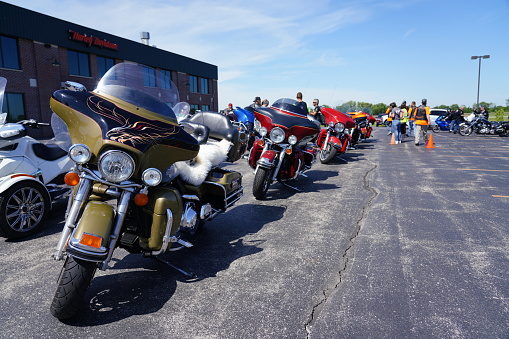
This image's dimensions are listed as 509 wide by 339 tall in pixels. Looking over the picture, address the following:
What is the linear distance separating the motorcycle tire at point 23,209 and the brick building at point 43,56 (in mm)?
14592

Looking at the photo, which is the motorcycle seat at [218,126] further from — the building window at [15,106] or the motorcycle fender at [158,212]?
the building window at [15,106]

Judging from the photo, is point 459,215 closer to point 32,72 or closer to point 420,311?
point 420,311

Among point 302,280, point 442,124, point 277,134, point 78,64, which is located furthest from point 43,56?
point 442,124

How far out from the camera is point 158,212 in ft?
9.18

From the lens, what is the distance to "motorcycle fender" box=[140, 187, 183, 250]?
2.80 metres

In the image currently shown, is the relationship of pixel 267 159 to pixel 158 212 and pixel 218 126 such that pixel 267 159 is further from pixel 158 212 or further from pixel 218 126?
pixel 158 212

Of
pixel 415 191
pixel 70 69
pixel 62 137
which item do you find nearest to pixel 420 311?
pixel 62 137

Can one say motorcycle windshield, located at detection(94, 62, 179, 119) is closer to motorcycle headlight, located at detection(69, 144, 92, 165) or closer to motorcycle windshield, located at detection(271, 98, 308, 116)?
motorcycle headlight, located at detection(69, 144, 92, 165)

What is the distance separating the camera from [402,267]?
132 inches

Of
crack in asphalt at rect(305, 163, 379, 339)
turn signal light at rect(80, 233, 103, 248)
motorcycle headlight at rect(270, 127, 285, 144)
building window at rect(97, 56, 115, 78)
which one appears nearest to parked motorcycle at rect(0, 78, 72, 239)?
turn signal light at rect(80, 233, 103, 248)

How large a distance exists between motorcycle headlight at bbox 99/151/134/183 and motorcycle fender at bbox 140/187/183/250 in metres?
0.38

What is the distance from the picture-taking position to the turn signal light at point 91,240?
235cm

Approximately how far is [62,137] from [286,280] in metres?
2.45

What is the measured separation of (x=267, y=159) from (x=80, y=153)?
11.8 ft
